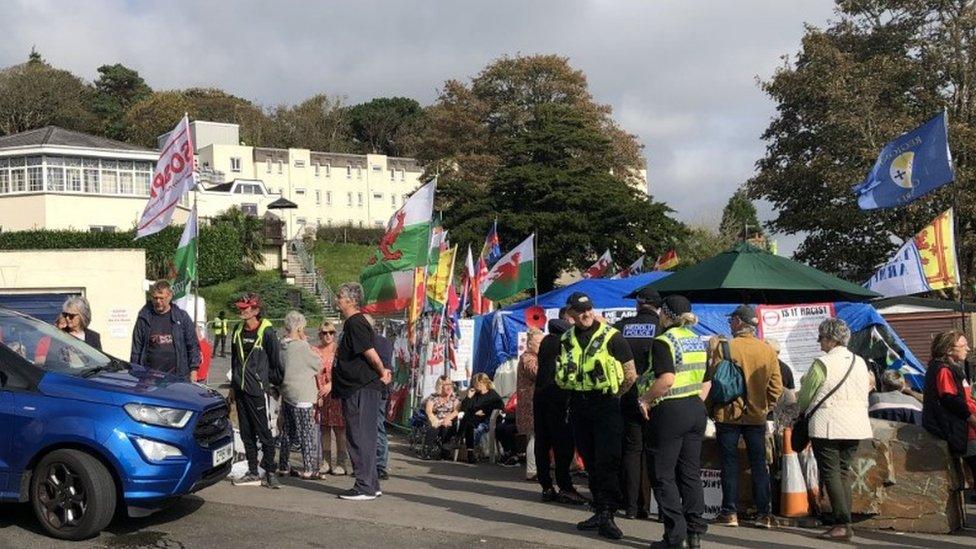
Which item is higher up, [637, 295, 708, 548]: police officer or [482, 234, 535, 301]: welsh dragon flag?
[482, 234, 535, 301]: welsh dragon flag

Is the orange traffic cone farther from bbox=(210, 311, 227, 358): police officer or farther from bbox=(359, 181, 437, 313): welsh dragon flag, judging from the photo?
bbox=(210, 311, 227, 358): police officer

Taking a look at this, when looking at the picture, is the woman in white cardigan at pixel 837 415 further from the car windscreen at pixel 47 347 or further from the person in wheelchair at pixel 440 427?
the person in wheelchair at pixel 440 427

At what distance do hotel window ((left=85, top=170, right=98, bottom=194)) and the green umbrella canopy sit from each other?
143 feet

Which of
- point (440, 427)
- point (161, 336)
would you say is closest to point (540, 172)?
point (440, 427)

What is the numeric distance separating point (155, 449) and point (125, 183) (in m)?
46.9

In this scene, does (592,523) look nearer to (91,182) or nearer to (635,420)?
(635,420)

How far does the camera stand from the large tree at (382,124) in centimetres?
9819

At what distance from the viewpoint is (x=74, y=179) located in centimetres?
5069

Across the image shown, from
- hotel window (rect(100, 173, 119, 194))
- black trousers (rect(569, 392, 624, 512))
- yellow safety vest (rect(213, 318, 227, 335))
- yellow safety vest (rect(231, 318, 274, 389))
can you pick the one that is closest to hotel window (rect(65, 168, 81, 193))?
hotel window (rect(100, 173, 119, 194))

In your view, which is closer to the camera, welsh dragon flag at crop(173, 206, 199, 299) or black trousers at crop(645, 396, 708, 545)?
black trousers at crop(645, 396, 708, 545)

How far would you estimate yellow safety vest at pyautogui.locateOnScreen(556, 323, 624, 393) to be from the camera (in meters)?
8.22

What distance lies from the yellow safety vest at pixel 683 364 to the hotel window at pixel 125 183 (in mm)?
47736

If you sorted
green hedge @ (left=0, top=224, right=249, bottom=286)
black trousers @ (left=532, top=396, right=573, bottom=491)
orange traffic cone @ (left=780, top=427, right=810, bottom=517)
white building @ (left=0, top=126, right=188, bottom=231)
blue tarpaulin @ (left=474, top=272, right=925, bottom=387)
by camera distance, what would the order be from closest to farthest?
orange traffic cone @ (left=780, top=427, right=810, bottom=517), black trousers @ (left=532, top=396, right=573, bottom=491), blue tarpaulin @ (left=474, top=272, right=925, bottom=387), green hedge @ (left=0, top=224, right=249, bottom=286), white building @ (left=0, top=126, right=188, bottom=231)

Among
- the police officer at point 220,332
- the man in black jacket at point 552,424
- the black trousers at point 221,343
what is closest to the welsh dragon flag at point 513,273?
the man in black jacket at point 552,424
